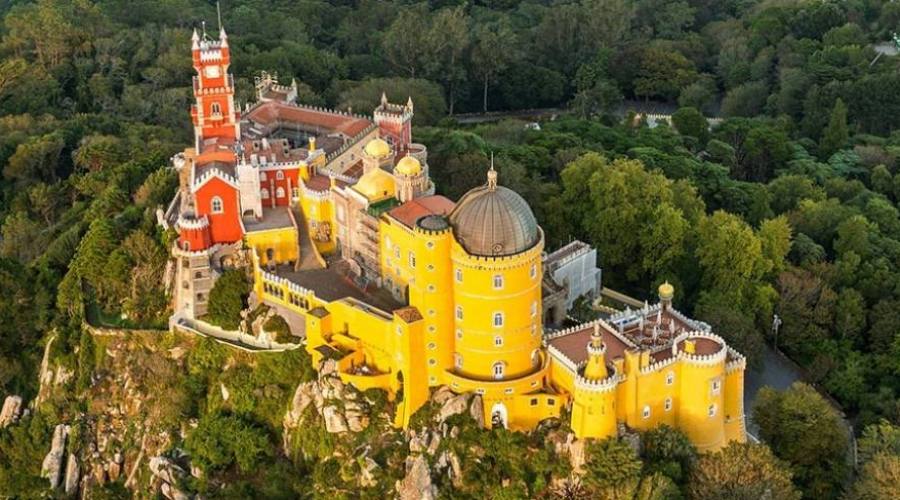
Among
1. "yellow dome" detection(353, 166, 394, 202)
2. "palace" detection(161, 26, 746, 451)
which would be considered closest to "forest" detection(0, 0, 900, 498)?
"palace" detection(161, 26, 746, 451)

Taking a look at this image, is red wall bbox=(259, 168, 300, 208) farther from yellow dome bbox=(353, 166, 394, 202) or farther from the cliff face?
the cliff face

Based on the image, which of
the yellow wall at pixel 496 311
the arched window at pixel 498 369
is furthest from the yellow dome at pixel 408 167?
the arched window at pixel 498 369

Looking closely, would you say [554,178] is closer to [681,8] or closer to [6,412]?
[6,412]

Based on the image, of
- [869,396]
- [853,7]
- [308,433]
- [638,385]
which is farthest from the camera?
[853,7]

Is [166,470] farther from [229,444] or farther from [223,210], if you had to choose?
[223,210]

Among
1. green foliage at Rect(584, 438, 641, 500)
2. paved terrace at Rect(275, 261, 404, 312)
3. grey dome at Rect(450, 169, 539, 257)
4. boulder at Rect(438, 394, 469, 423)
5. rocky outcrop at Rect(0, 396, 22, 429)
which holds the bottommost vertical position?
rocky outcrop at Rect(0, 396, 22, 429)

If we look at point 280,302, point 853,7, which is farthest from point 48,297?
point 853,7
